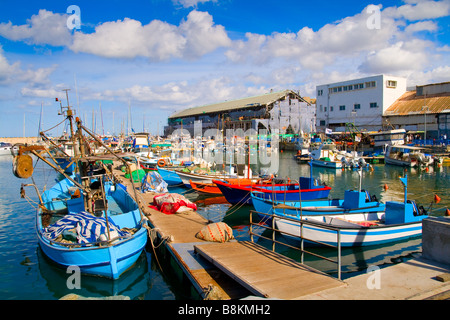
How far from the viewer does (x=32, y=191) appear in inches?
1190

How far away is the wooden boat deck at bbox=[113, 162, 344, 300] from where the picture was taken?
6.71 m

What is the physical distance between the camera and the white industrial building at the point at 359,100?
61781 millimetres

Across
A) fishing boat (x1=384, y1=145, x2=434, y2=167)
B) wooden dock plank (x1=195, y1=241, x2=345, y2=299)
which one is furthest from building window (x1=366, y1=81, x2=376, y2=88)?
wooden dock plank (x1=195, y1=241, x2=345, y2=299)

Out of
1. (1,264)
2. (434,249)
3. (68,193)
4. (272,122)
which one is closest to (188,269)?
(434,249)

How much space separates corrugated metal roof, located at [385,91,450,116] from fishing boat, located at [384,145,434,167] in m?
10.2

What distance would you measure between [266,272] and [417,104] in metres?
63.4

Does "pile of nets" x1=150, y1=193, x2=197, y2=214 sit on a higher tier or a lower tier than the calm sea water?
higher

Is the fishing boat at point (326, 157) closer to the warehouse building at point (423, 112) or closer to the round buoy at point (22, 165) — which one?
the warehouse building at point (423, 112)

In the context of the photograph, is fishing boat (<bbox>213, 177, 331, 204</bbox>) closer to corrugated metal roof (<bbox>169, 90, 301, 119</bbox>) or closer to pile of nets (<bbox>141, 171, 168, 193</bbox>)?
pile of nets (<bbox>141, 171, 168, 193</bbox>)

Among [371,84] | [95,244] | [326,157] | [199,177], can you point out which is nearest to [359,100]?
[371,84]

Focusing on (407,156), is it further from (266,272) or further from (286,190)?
(266,272)

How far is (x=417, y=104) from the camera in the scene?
194 feet
